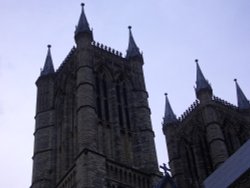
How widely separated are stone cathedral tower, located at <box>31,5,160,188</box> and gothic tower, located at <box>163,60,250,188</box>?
283 inches

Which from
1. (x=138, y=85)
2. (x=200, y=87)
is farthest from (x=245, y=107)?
(x=138, y=85)

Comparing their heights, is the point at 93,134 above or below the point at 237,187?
above

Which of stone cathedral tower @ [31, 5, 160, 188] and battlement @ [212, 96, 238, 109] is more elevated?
battlement @ [212, 96, 238, 109]

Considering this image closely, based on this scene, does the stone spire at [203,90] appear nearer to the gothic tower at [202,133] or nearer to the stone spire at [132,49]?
the gothic tower at [202,133]

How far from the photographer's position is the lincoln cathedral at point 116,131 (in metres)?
30.8

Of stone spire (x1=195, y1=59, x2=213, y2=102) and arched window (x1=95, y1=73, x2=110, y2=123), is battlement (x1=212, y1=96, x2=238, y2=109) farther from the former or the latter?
arched window (x1=95, y1=73, x2=110, y2=123)

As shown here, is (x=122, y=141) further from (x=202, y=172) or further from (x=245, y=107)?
(x=245, y=107)

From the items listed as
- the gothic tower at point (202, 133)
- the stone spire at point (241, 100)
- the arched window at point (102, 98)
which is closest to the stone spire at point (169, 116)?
the gothic tower at point (202, 133)

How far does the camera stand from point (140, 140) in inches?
1367

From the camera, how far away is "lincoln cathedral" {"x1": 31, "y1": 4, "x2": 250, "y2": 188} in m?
30.8

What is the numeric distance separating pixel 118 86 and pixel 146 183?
8132 millimetres

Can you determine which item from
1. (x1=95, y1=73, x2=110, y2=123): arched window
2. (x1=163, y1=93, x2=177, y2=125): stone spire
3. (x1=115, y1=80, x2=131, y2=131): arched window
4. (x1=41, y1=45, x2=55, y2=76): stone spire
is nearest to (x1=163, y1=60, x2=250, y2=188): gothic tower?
(x1=163, y1=93, x2=177, y2=125): stone spire

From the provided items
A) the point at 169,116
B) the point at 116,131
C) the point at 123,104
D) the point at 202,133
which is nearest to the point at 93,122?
the point at 116,131

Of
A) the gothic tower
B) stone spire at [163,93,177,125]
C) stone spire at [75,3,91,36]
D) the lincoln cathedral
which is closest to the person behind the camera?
the lincoln cathedral
